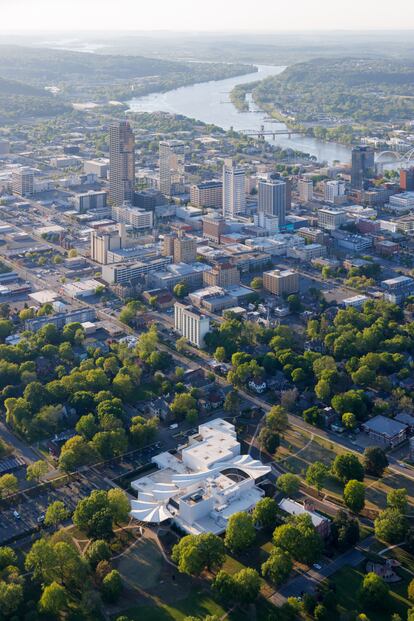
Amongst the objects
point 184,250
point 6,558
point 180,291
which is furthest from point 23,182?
point 6,558

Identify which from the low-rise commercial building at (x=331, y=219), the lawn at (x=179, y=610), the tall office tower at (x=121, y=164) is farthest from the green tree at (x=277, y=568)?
the tall office tower at (x=121, y=164)

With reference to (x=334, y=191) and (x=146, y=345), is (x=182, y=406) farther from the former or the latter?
(x=334, y=191)

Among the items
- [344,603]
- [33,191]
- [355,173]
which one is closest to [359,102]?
[355,173]

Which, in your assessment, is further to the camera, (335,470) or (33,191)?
(33,191)

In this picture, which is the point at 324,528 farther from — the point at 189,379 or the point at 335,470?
the point at 189,379

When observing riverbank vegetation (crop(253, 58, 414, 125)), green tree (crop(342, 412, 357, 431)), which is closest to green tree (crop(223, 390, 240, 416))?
green tree (crop(342, 412, 357, 431))
